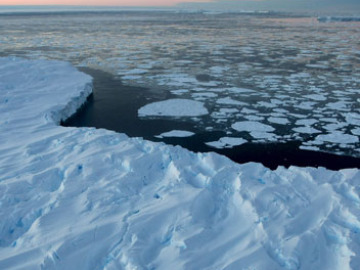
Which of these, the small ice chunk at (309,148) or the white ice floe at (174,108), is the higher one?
the small ice chunk at (309,148)

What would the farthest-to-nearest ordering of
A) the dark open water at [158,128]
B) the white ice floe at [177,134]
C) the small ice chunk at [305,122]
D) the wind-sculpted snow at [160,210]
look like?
1. the small ice chunk at [305,122]
2. the white ice floe at [177,134]
3. the dark open water at [158,128]
4. the wind-sculpted snow at [160,210]

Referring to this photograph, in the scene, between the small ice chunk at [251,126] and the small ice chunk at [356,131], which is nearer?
the small ice chunk at [356,131]

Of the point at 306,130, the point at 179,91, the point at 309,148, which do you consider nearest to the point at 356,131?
the point at 306,130

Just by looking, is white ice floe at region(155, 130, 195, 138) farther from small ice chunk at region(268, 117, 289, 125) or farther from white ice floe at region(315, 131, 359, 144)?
white ice floe at region(315, 131, 359, 144)

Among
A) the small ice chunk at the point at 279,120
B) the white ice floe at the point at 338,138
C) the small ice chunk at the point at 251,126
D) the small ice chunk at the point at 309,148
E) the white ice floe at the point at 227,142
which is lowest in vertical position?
the white ice floe at the point at 227,142

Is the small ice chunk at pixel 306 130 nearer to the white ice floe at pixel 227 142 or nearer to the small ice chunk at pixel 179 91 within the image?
the white ice floe at pixel 227 142

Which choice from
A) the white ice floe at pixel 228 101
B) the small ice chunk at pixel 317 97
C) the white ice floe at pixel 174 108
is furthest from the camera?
the small ice chunk at pixel 317 97

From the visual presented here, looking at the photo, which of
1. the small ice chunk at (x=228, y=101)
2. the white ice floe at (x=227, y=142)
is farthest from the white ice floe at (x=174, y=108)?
the white ice floe at (x=227, y=142)

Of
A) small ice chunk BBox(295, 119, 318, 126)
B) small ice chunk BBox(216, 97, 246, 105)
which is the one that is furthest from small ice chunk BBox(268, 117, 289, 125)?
small ice chunk BBox(216, 97, 246, 105)
